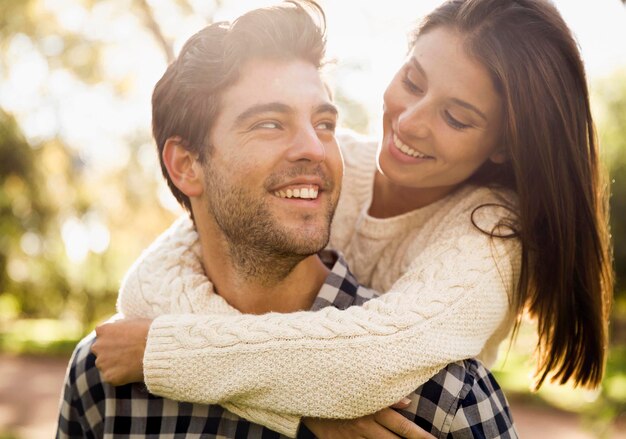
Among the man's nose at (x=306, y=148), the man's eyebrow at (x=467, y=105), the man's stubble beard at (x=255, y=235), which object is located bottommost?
the man's stubble beard at (x=255, y=235)

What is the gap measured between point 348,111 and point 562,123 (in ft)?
27.1

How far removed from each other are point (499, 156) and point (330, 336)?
1103 millimetres

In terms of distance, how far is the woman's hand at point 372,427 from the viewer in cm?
196

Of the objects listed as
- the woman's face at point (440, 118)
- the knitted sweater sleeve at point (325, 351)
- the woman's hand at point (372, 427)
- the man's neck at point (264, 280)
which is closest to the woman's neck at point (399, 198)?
the woman's face at point (440, 118)

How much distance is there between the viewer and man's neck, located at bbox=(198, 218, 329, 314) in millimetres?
2309

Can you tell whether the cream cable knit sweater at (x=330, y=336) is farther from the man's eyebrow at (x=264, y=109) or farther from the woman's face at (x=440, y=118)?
the man's eyebrow at (x=264, y=109)

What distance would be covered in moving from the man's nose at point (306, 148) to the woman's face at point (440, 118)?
18.0 inches

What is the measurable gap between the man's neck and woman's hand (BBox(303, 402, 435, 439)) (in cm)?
44

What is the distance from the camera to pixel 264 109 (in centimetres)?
224

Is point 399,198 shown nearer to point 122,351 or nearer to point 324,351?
point 324,351

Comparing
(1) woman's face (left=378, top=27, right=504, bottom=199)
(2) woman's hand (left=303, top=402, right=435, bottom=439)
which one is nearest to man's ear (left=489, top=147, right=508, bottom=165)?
(1) woman's face (left=378, top=27, right=504, bottom=199)

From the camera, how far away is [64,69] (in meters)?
12.3

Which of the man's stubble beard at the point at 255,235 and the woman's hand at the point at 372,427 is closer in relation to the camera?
the woman's hand at the point at 372,427

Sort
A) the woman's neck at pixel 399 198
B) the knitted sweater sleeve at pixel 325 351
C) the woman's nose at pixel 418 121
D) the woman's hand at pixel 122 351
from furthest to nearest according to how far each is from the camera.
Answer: the woman's neck at pixel 399 198
the woman's nose at pixel 418 121
the woman's hand at pixel 122 351
the knitted sweater sleeve at pixel 325 351
